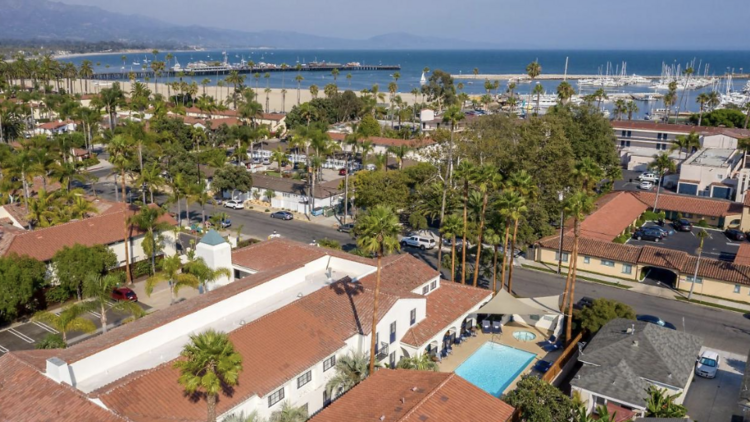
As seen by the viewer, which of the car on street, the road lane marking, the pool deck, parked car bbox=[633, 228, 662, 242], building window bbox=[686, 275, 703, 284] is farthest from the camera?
the car on street

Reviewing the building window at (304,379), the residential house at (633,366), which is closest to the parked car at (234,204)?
the building window at (304,379)

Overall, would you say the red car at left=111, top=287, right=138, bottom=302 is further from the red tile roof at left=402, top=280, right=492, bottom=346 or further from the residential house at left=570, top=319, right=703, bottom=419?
the residential house at left=570, top=319, right=703, bottom=419

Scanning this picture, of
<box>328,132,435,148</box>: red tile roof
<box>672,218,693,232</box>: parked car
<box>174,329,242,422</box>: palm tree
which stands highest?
<box>328,132,435,148</box>: red tile roof

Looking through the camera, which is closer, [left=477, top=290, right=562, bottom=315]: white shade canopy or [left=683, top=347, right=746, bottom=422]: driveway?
[left=683, top=347, right=746, bottom=422]: driveway

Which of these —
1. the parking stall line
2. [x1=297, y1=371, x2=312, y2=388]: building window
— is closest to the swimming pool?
[x1=297, y1=371, x2=312, y2=388]: building window

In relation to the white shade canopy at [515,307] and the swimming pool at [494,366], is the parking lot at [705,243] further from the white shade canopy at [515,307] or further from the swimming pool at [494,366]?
the swimming pool at [494,366]

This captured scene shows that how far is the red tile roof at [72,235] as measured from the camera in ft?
147

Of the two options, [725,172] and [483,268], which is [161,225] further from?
[725,172]

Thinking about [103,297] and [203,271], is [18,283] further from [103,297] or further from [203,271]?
[203,271]

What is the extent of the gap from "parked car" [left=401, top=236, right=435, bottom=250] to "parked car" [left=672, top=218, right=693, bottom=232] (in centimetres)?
2962

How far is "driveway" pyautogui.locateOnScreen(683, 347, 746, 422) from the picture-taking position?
31.3 metres

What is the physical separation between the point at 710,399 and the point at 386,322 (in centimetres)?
1913

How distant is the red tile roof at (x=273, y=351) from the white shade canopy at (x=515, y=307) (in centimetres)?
901

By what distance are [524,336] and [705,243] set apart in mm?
32248
